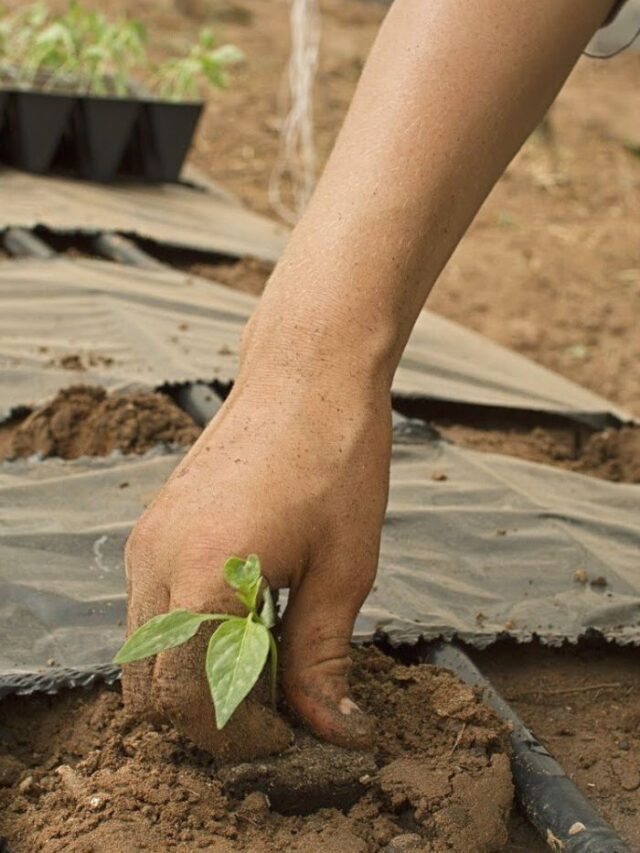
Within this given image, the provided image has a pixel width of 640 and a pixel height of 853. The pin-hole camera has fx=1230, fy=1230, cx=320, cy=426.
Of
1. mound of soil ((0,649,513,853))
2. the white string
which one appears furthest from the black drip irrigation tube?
the white string

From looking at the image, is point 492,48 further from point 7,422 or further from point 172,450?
point 7,422

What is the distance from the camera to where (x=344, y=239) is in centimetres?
135

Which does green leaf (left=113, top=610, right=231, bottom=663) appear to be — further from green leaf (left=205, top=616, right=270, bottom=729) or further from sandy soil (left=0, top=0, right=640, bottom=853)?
sandy soil (left=0, top=0, right=640, bottom=853)

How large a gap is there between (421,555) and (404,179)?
70cm

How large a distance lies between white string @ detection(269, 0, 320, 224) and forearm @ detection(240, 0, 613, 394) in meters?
3.20

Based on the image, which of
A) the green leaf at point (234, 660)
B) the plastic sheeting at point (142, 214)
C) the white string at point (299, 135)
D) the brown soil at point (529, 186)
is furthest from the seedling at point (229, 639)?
the white string at point (299, 135)

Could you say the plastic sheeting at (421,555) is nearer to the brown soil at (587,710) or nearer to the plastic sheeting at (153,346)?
the brown soil at (587,710)

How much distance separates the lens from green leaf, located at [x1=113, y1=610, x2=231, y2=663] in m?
1.18

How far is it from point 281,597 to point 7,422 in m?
0.78

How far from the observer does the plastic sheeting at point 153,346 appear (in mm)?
2396

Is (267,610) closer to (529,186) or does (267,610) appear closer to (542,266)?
(542,266)

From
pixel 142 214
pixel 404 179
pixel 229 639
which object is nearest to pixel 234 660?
pixel 229 639

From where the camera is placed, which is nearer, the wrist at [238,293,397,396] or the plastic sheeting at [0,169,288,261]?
the wrist at [238,293,397,396]

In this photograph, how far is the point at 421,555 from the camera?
187 centimetres
